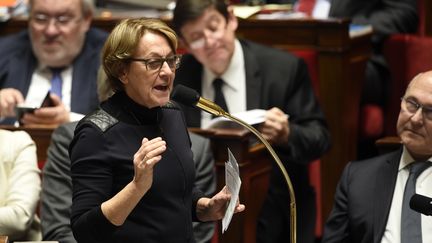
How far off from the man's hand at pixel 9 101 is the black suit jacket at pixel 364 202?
1270mm

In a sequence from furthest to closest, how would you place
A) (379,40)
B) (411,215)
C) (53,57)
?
(379,40) → (53,57) → (411,215)

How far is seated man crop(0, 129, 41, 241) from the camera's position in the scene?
268cm

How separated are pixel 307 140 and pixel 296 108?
0.16m

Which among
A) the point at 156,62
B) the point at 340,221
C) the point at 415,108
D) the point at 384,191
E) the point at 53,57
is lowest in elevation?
the point at 340,221

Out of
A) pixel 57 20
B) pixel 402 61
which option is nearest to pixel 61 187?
pixel 57 20

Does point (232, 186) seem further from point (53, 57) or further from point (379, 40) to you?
point (379, 40)

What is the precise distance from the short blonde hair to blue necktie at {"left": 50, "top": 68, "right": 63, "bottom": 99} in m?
1.65

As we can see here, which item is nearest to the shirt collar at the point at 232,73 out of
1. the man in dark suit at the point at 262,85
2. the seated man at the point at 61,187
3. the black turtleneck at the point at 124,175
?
the man in dark suit at the point at 262,85

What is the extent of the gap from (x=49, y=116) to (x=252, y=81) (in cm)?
73

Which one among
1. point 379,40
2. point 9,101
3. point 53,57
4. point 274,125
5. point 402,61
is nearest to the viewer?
point 274,125

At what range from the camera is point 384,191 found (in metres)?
2.68

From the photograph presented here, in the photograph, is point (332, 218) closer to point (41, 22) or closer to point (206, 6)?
point (206, 6)

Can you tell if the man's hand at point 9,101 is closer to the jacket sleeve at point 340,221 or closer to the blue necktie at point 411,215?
the jacket sleeve at point 340,221

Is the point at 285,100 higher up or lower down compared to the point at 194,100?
lower down
